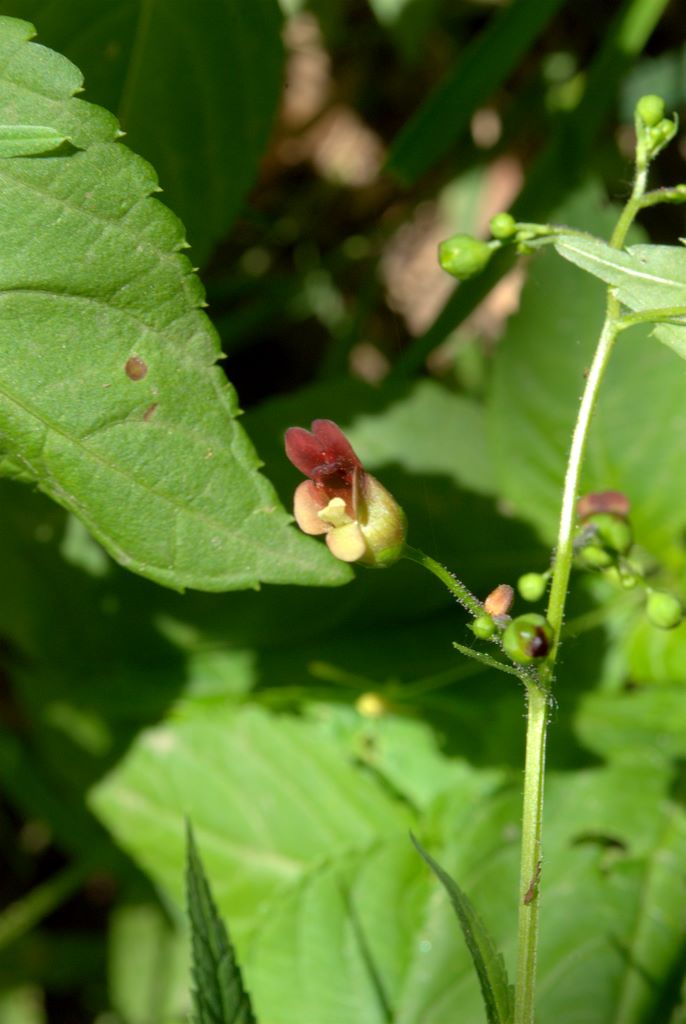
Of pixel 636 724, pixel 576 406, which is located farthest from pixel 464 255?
pixel 636 724

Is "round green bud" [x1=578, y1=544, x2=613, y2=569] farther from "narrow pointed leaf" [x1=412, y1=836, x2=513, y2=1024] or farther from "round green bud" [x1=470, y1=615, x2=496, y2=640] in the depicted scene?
"narrow pointed leaf" [x1=412, y1=836, x2=513, y2=1024]

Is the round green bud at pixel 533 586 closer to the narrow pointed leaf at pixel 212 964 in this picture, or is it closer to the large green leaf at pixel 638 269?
the large green leaf at pixel 638 269

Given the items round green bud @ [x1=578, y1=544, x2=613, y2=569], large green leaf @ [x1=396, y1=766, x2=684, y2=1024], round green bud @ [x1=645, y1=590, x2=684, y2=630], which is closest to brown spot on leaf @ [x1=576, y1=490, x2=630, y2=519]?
round green bud @ [x1=578, y1=544, x2=613, y2=569]

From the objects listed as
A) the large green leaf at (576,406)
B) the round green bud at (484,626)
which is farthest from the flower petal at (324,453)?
the large green leaf at (576,406)

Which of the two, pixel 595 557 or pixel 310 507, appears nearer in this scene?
pixel 310 507

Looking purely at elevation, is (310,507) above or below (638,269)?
below

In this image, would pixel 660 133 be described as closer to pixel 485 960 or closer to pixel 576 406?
pixel 576 406

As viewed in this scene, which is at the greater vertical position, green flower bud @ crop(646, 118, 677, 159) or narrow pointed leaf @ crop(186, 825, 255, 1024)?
green flower bud @ crop(646, 118, 677, 159)
